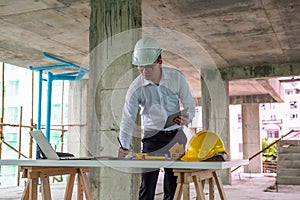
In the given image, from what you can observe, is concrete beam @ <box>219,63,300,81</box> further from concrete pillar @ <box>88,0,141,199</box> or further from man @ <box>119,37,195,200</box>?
man @ <box>119,37,195,200</box>

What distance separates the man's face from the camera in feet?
9.34

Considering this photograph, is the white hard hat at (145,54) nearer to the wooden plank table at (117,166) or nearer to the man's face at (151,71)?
the man's face at (151,71)

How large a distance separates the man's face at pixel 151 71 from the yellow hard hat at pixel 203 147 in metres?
0.72

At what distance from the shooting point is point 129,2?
12.6 feet

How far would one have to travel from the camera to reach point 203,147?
7.63ft

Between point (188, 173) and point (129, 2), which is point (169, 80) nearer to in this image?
point (188, 173)

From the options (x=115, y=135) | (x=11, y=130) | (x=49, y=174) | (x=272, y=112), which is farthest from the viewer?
(x=272, y=112)

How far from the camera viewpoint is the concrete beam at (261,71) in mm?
8938

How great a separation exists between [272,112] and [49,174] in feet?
125

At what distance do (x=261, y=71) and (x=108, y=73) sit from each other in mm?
6231

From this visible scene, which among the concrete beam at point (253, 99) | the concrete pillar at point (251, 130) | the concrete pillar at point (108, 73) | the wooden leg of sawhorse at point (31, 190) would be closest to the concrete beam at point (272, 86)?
the concrete beam at point (253, 99)

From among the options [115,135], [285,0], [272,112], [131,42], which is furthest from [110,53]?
[272,112]

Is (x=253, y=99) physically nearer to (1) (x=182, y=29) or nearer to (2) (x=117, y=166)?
(1) (x=182, y=29)

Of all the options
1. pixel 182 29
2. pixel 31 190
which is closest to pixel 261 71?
pixel 182 29
